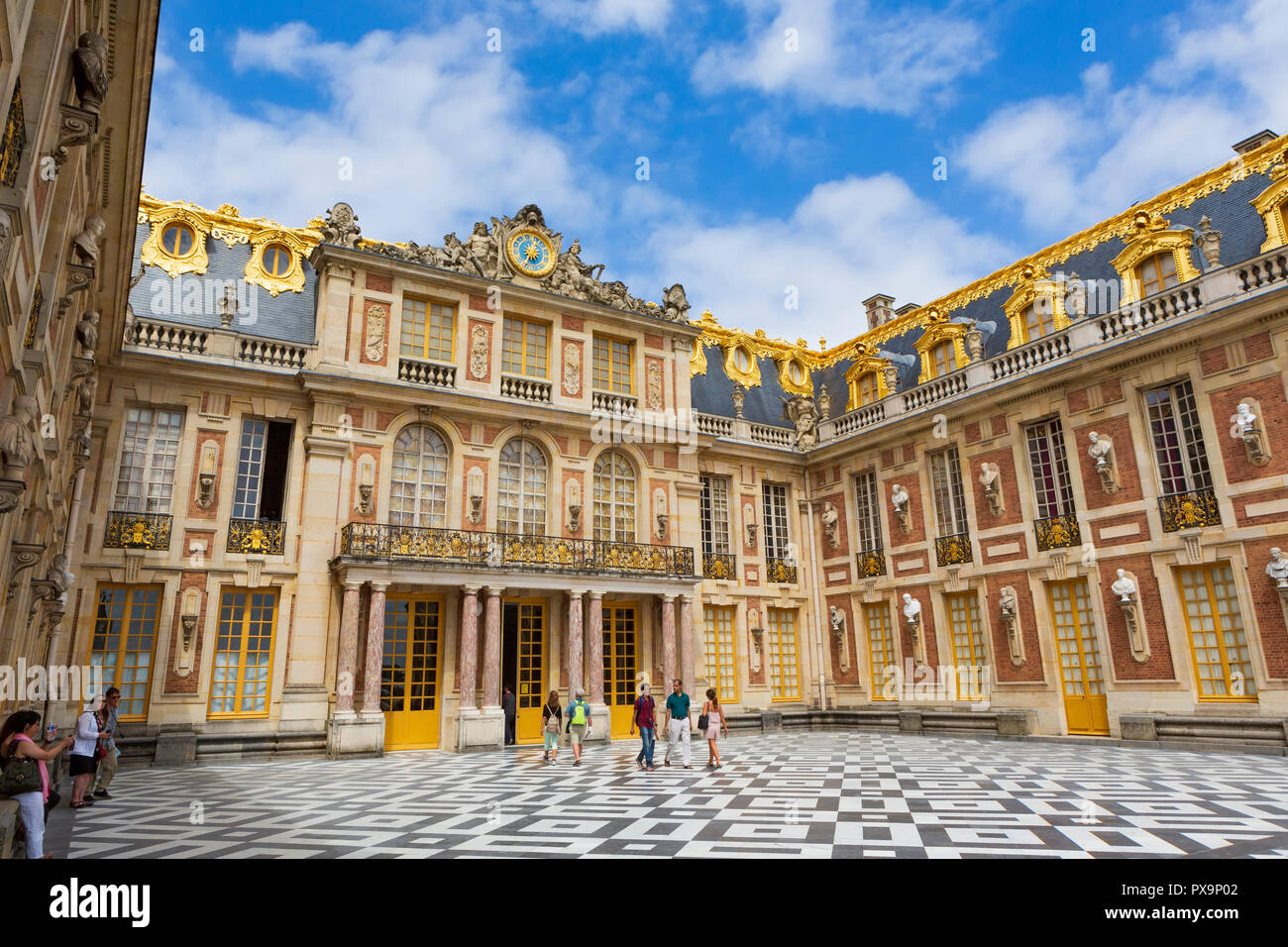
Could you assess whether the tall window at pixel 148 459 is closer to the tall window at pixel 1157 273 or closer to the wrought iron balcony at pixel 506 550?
the wrought iron balcony at pixel 506 550

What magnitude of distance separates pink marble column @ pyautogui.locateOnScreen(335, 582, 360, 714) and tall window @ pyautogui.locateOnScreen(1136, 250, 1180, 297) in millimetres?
18333

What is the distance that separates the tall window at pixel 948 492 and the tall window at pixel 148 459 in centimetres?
1823

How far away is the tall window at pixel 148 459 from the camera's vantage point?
Result: 619 inches

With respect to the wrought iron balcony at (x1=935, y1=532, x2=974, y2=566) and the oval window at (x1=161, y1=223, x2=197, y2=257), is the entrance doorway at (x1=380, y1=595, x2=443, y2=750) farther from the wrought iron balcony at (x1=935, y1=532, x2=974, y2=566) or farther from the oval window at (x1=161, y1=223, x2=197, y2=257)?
the wrought iron balcony at (x1=935, y1=532, x2=974, y2=566)

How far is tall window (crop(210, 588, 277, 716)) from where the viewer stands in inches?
614

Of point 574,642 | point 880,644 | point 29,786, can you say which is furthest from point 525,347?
point 29,786

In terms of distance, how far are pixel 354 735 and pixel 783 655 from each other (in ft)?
40.7

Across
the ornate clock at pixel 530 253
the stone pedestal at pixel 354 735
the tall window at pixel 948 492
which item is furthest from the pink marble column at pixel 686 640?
the ornate clock at pixel 530 253

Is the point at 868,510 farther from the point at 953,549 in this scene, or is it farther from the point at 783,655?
the point at 783,655

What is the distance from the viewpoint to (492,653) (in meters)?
17.1

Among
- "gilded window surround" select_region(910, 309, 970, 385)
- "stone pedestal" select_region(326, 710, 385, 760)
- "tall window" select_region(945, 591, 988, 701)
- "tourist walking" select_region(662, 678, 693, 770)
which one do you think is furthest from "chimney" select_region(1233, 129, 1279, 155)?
"stone pedestal" select_region(326, 710, 385, 760)

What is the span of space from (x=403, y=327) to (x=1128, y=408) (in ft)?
54.7
